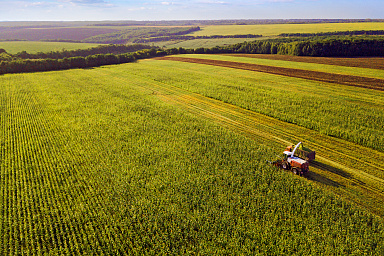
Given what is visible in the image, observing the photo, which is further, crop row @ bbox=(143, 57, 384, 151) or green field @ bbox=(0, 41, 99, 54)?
green field @ bbox=(0, 41, 99, 54)

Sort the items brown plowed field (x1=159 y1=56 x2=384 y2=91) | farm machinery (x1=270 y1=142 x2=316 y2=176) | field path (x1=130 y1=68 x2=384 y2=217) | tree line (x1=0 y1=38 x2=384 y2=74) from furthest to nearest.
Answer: tree line (x1=0 y1=38 x2=384 y2=74), brown plowed field (x1=159 y1=56 x2=384 y2=91), farm machinery (x1=270 y1=142 x2=316 y2=176), field path (x1=130 y1=68 x2=384 y2=217)

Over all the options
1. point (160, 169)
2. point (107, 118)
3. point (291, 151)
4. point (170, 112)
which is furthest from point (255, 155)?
point (107, 118)

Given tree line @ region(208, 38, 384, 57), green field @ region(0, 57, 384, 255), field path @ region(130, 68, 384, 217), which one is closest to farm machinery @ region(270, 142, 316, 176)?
green field @ region(0, 57, 384, 255)

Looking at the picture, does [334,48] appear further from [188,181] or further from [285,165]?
[188,181]

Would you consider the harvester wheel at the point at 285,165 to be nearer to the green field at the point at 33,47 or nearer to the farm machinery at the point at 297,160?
the farm machinery at the point at 297,160

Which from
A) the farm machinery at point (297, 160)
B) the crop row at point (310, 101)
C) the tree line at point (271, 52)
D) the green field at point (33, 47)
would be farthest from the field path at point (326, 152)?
the green field at point (33, 47)

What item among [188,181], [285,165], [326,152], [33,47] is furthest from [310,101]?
[33,47]

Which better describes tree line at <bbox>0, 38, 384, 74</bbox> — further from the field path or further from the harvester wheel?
the harvester wheel
